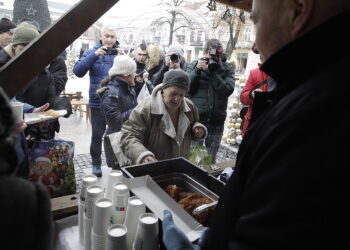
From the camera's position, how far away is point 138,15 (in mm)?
6629

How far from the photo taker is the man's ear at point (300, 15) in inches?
26.2

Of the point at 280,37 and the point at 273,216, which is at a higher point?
the point at 280,37

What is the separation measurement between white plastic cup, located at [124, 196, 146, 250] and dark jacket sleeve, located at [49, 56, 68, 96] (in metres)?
2.48

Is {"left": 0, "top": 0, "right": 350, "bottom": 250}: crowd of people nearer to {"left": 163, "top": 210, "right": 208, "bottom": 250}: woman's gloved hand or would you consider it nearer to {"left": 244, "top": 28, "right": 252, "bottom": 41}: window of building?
{"left": 163, "top": 210, "right": 208, "bottom": 250}: woman's gloved hand

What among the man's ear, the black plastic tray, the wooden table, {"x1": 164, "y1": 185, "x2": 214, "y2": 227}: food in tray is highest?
the man's ear

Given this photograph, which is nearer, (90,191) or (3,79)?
(3,79)

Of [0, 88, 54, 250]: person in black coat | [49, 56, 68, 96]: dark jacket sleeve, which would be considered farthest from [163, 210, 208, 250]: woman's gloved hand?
[49, 56, 68, 96]: dark jacket sleeve

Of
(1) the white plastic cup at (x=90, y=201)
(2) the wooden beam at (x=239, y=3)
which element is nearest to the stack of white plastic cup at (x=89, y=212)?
(1) the white plastic cup at (x=90, y=201)

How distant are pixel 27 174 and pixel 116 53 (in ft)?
6.52

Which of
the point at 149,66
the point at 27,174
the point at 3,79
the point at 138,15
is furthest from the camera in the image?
the point at 138,15

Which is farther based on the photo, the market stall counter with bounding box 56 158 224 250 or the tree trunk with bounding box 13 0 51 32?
the tree trunk with bounding box 13 0 51 32

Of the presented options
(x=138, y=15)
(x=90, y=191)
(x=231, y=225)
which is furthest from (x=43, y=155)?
(x=138, y=15)

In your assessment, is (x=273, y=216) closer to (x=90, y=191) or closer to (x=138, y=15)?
(x=90, y=191)

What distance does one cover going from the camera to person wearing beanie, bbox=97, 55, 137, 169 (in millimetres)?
2957
